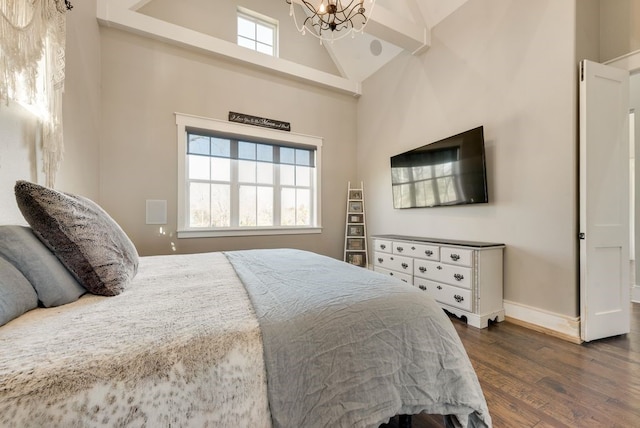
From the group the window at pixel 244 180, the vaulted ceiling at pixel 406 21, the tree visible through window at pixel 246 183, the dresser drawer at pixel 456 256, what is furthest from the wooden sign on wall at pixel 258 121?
the dresser drawer at pixel 456 256

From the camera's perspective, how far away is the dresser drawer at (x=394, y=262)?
304 cm

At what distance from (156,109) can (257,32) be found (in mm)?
1951

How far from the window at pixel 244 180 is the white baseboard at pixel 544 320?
2.66 meters

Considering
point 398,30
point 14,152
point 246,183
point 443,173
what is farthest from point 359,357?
point 398,30

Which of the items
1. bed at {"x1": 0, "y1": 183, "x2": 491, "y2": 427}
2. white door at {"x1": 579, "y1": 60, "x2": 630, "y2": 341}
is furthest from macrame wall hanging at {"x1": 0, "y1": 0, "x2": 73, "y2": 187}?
white door at {"x1": 579, "y1": 60, "x2": 630, "y2": 341}

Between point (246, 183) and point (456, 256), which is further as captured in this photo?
point (246, 183)

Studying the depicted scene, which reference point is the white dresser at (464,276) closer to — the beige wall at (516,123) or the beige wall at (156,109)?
the beige wall at (516,123)

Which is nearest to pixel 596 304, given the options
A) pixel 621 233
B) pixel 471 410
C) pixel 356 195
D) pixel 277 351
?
pixel 621 233

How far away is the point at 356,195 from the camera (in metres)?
4.52

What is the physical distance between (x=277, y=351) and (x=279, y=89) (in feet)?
12.9

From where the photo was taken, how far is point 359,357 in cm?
85

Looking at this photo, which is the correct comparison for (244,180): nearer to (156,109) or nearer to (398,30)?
(156,109)

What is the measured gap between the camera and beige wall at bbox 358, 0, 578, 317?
2193 millimetres

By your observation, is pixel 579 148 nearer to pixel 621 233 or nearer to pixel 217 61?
pixel 621 233
